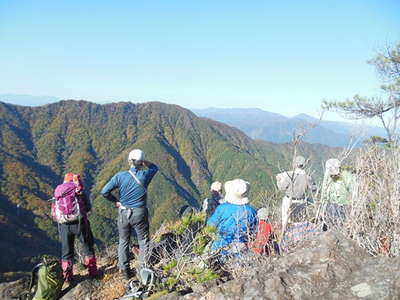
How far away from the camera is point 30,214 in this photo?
94.0 m

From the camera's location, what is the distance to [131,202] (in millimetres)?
4809

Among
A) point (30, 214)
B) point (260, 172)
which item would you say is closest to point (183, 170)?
point (260, 172)

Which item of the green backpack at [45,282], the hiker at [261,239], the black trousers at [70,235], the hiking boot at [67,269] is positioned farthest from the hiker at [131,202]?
the hiker at [261,239]

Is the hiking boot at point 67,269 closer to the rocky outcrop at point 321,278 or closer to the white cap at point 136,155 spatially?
the white cap at point 136,155

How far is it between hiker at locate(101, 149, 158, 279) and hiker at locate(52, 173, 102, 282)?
1.25 feet

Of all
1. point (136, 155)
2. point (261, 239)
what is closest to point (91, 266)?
point (136, 155)

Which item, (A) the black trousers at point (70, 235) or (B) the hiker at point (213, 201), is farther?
(B) the hiker at point (213, 201)

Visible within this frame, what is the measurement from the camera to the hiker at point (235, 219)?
158 inches

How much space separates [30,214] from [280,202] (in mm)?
103948

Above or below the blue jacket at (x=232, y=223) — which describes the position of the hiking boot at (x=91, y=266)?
below

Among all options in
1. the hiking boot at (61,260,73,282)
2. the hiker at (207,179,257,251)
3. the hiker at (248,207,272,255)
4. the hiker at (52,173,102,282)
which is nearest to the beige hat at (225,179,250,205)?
the hiker at (207,179,257,251)

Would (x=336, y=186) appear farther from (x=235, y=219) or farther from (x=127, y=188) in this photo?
(x=127, y=188)

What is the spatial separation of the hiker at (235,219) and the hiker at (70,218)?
6.58 ft

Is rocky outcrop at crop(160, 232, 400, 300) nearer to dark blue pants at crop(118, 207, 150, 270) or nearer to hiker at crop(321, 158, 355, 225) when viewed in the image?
hiker at crop(321, 158, 355, 225)
